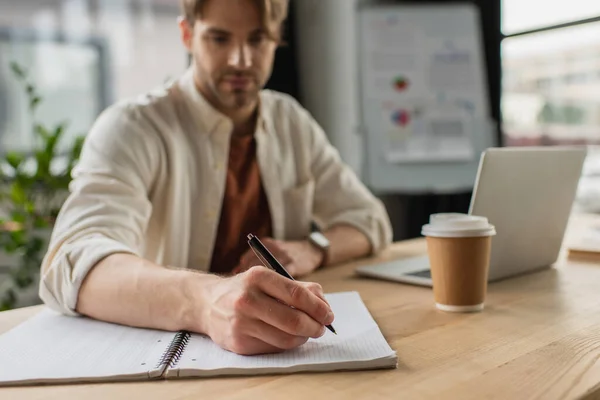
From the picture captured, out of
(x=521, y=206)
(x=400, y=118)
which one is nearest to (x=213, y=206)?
(x=521, y=206)

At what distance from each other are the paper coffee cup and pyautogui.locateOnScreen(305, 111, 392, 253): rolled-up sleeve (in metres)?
0.55

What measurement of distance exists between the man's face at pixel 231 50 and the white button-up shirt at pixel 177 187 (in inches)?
2.7

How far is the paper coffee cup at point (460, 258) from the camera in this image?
91 cm

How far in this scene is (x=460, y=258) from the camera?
92 centimetres

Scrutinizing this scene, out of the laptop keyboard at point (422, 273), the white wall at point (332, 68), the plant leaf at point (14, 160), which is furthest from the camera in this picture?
the white wall at point (332, 68)

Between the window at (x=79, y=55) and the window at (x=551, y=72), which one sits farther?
the window at (x=79, y=55)

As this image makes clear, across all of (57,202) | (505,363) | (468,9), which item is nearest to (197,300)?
(505,363)

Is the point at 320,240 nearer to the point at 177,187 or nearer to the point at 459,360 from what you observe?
the point at 177,187

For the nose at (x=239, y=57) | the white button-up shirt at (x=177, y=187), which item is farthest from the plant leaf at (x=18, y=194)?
the nose at (x=239, y=57)

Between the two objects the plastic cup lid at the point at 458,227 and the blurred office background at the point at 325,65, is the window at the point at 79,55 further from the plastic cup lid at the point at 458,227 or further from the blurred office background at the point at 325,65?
the plastic cup lid at the point at 458,227

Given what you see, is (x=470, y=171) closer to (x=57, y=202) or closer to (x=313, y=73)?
(x=313, y=73)

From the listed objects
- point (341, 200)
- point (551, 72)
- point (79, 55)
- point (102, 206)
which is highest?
point (79, 55)

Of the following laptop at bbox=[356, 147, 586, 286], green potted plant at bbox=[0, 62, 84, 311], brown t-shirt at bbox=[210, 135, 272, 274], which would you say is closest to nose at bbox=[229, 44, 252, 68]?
brown t-shirt at bbox=[210, 135, 272, 274]

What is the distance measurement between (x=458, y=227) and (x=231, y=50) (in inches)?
31.1
